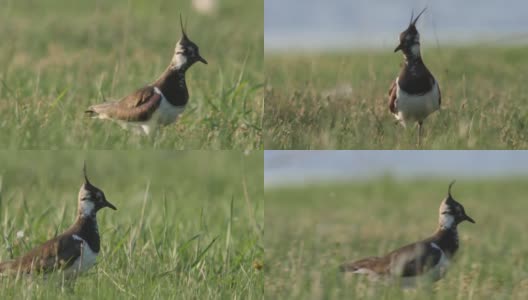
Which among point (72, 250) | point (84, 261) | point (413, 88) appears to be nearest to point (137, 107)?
point (72, 250)

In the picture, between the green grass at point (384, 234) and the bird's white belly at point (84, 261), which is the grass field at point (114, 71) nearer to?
the bird's white belly at point (84, 261)

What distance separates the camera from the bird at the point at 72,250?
671 cm

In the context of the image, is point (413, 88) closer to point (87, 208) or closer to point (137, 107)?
point (137, 107)

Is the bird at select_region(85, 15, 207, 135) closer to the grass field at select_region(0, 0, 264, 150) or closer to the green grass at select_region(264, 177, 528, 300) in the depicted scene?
the grass field at select_region(0, 0, 264, 150)

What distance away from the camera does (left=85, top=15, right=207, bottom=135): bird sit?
7.74 meters

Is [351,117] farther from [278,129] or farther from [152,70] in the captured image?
[152,70]

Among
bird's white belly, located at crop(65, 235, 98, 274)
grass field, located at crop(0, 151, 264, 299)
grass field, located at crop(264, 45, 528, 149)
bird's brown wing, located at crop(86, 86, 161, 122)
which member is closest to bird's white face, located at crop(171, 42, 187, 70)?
bird's brown wing, located at crop(86, 86, 161, 122)

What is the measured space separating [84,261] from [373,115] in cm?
243

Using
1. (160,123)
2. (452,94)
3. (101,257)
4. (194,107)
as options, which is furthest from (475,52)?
(101,257)

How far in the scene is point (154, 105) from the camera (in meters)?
7.72

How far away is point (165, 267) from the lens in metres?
6.89

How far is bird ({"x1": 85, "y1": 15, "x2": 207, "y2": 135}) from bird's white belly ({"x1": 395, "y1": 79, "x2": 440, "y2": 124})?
1.61m

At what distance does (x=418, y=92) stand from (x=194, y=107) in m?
1.92

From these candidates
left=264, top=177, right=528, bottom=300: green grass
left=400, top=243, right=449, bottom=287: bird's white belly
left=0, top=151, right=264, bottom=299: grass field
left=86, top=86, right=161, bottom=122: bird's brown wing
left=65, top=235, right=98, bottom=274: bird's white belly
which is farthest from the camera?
left=86, top=86, right=161, bottom=122: bird's brown wing
